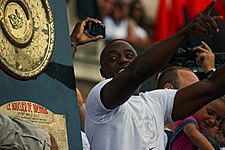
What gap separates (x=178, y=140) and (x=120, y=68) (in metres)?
0.68

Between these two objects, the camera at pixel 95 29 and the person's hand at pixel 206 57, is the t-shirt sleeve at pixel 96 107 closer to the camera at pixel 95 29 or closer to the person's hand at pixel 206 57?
the camera at pixel 95 29

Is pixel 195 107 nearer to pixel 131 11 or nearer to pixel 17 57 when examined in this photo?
pixel 17 57

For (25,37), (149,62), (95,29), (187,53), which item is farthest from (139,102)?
(187,53)

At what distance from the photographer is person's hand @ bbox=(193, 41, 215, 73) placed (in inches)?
296

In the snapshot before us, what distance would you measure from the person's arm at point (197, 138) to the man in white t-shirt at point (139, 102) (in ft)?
1.69

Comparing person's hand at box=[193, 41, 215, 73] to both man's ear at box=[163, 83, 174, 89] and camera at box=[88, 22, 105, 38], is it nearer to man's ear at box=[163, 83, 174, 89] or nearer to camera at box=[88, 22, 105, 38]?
man's ear at box=[163, 83, 174, 89]

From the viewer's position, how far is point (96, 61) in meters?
21.7

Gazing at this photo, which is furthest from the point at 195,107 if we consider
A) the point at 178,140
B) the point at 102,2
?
the point at 102,2

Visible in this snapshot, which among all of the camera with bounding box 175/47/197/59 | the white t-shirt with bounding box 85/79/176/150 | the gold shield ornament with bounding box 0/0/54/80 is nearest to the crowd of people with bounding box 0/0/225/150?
the white t-shirt with bounding box 85/79/176/150

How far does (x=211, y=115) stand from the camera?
7.55 meters

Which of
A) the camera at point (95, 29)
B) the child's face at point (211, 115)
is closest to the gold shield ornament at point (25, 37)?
the camera at point (95, 29)

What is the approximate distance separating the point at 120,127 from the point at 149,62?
54 cm

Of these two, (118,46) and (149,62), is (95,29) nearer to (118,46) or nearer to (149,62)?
(118,46)

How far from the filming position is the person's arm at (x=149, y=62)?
5773 mm
